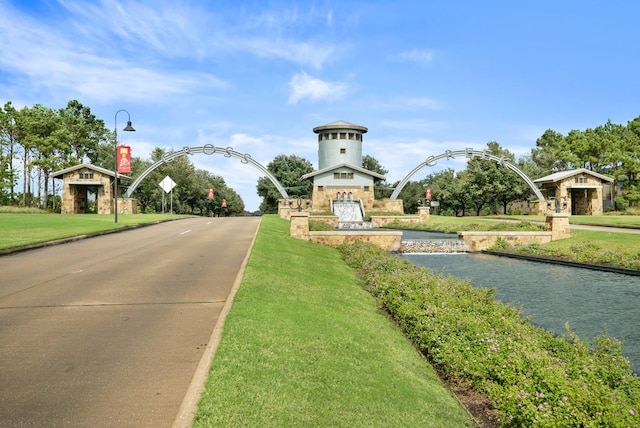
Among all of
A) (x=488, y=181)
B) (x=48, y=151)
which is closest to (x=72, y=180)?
(x=48, y=151)

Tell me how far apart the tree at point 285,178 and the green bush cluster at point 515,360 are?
254ft

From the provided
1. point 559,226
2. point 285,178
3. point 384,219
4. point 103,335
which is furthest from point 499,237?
point 285,178

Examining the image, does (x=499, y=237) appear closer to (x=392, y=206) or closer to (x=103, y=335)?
(x=103, y=335)

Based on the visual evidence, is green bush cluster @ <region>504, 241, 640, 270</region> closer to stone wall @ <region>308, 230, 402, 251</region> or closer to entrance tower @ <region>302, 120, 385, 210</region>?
stone wall @ <region>308, 230, 402, 251</region>

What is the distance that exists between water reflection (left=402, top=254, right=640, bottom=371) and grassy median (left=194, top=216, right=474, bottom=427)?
4.58m

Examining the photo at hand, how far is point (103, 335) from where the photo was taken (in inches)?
318

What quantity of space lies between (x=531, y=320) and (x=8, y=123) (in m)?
79.5

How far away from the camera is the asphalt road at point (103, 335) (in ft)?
18.0

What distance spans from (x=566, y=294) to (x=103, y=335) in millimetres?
15676

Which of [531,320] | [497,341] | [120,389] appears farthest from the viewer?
[531,320]

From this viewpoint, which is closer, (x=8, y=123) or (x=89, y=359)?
(x=89, y=359)

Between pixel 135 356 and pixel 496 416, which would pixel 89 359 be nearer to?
pixel 135 356

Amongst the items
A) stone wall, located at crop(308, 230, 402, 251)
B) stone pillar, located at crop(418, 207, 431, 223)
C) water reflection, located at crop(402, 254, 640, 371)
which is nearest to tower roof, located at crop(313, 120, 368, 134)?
stone pillar, located at crop(418, 207, 431, 223)

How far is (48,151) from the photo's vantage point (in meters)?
71.2
